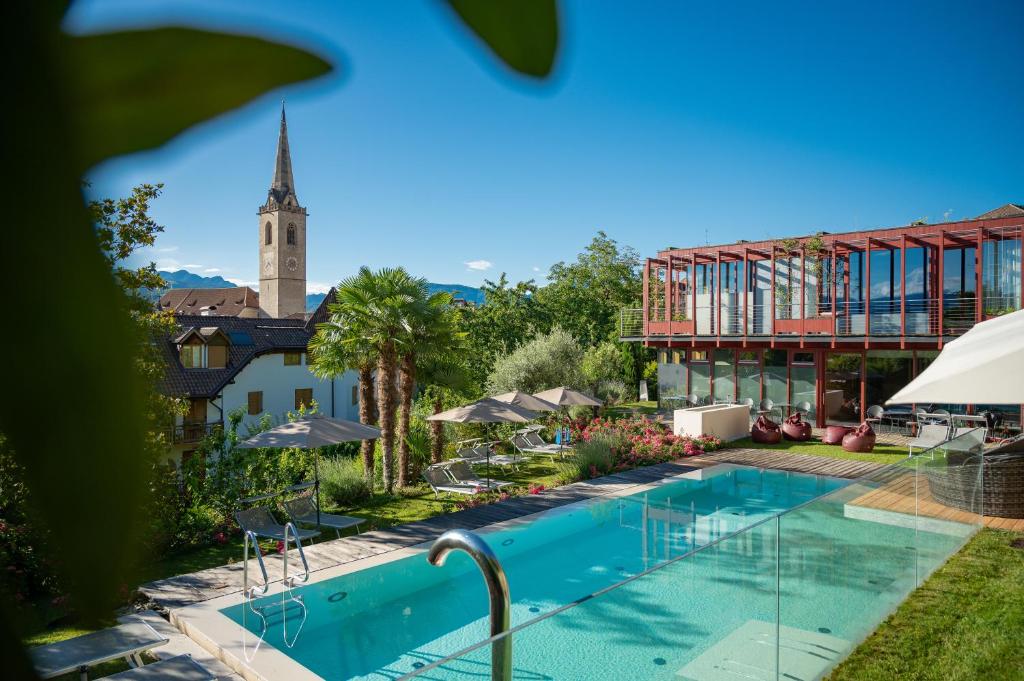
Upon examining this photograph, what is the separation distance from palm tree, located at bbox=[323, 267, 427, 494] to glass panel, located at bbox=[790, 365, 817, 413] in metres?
15.6

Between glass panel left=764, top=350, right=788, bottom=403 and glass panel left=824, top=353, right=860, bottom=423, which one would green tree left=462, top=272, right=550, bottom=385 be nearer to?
glass panel left=764, top=350, right=788, bottom=403

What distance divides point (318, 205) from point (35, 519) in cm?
66

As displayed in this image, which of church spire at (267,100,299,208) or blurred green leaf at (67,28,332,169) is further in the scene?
church spire at (267,100,299,208)

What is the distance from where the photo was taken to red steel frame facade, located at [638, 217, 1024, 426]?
75.6 ft

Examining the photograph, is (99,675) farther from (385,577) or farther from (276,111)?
(276,111)

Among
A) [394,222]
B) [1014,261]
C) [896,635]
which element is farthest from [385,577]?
[1014,261]

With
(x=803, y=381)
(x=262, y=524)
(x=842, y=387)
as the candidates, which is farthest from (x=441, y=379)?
(x=842, y=387)

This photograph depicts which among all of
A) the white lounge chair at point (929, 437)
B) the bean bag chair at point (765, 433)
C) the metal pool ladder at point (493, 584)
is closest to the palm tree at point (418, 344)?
the bean bag chair at point (765, 433)

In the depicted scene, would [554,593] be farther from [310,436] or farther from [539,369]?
[539,369]

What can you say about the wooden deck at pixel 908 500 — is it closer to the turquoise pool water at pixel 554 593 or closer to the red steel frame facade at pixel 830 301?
the turquoise pool water at pixel 554 593

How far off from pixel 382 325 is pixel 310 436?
12.7 ft

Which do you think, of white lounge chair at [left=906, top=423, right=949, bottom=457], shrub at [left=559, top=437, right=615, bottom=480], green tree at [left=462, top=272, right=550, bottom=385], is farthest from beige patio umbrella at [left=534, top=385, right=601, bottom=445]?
green tree at [left=462, top=272, right=550, bottom=385]

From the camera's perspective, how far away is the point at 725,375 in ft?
92.6

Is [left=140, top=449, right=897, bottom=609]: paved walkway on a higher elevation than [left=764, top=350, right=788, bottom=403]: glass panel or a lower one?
lower
